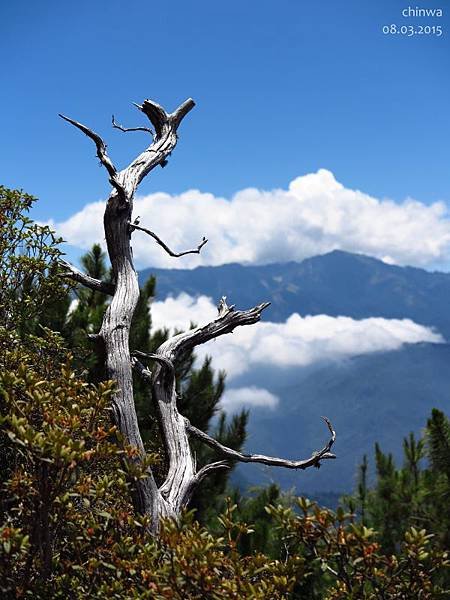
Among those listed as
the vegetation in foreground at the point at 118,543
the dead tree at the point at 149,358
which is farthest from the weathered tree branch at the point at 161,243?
the vegetation in foreground at the point at 118,543

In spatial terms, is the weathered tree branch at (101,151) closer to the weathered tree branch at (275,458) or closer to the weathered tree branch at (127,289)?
the weathered tree branch at (127,289)

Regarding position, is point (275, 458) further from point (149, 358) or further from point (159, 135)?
point (159, 135)

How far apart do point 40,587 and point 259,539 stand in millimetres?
9762

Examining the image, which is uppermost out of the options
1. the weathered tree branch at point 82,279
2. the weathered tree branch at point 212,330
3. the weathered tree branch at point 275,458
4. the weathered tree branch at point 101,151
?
the weathered tree branch at point 101,151

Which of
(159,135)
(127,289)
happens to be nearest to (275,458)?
(127,289)

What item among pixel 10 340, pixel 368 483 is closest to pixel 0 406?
pixel 10 340

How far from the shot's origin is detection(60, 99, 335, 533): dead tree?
4.91 meters

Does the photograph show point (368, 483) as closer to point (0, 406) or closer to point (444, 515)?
point (444, 515)

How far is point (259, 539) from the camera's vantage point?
12.0 metres

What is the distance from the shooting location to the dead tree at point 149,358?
16.1 ft

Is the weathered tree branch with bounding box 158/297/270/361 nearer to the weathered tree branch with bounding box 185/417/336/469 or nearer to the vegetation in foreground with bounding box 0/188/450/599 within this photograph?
the weathered tree branch with bounding box 185/417/336/469

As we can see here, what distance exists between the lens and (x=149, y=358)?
538cm

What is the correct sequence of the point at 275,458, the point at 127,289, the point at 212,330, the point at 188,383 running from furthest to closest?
the point at 188,383 → the point at 212,330 → the point at 127,289 → the point at 275,458

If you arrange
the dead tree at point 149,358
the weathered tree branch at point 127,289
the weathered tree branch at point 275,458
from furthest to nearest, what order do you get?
the weathered tree branch at point 275,458 → the dead tree at point 149,358 → the weathered tree branch at point 127,289
